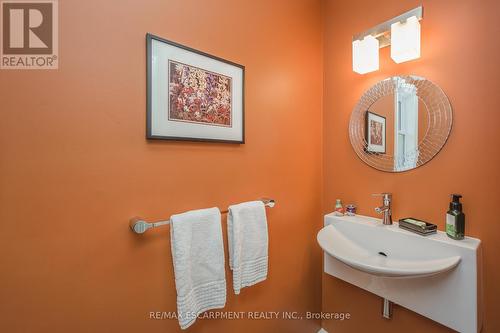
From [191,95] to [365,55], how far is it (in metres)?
0.97

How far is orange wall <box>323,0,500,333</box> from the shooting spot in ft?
3.10

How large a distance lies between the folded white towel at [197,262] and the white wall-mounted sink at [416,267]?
0.52 metres

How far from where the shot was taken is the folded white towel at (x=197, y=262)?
2.75ft

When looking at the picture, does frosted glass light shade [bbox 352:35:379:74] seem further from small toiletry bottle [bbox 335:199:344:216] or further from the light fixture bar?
small toiletry bottle [bbox 335:199:344:216]

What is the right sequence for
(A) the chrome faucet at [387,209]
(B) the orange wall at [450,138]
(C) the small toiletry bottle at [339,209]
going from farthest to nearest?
(C) the small toiletry bottle at [339,209] < (A) the chrome faucet at [387,209] < (B) the orange wall at [450,138]

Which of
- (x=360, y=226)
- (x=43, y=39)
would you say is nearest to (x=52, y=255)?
(x=43, y=39)

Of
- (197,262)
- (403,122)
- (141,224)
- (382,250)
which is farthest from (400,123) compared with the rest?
(141,224)

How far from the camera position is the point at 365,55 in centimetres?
124

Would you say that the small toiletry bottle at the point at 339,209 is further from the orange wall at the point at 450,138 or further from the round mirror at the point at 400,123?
the round mirror at the point at 400,123

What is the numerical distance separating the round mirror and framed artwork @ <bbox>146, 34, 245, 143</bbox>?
0.74 meters

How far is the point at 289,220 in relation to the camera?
4.55ft

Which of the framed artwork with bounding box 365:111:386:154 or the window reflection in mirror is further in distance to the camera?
the framed artwork with bounding box 365:111:386:154

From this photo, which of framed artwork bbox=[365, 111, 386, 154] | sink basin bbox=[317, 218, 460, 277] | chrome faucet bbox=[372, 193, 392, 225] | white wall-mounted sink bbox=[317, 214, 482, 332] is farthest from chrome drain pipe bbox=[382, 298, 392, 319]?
framed artwork bbox=[365, 111, 386, 154]

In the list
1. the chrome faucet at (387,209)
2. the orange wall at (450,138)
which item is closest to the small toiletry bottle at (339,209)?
the orange wall at (450,138)
